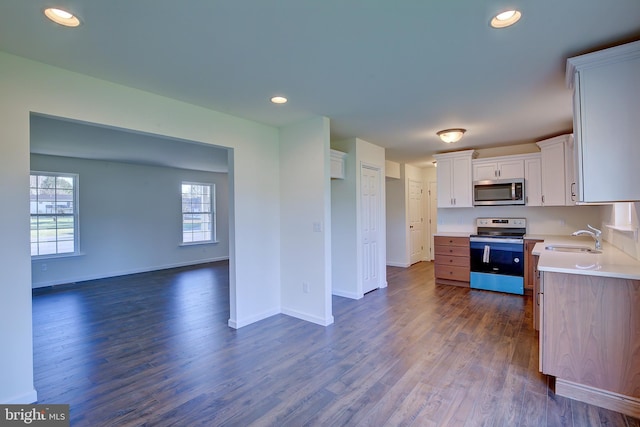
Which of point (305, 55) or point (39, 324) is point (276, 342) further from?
point (39, 324)

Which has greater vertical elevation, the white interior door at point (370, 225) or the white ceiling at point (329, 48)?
the white ceiling at point (329, 48)

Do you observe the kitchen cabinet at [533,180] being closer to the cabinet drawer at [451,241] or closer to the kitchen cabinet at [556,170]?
the kitchen cabinet at [556,170]

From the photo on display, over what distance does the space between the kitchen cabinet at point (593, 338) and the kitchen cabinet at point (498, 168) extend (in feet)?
10.8

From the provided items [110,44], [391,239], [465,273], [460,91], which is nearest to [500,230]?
[465,273]

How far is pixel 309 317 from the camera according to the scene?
3.78 metres

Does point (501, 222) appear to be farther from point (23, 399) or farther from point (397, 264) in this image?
point (23, 399)

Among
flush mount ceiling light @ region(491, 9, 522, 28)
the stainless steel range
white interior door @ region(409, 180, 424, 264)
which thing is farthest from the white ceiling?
white interior door @ region(409, 180, 424, 264)

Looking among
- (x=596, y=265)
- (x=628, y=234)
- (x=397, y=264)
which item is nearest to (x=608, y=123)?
(x=596, y=265)

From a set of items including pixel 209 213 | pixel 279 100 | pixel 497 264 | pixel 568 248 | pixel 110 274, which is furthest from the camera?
pixel 209 213

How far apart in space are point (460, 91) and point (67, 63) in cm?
328

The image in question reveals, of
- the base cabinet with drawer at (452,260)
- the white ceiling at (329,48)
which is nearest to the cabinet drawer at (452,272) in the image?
the base cabinet with drawer at (452,260)

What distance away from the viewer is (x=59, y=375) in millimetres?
2561

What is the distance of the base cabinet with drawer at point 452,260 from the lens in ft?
17.1

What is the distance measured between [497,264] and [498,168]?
63.3 inches
